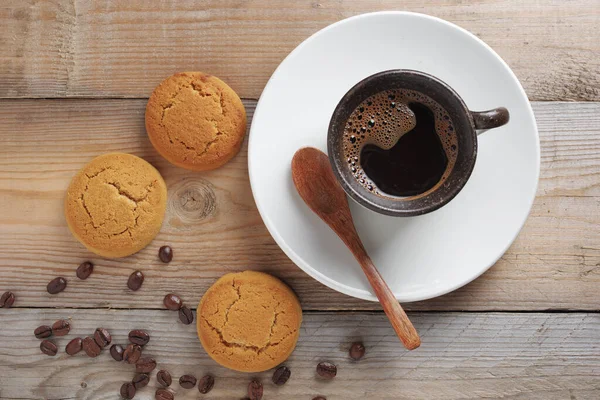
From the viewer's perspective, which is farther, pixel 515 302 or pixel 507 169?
pixel 515 302

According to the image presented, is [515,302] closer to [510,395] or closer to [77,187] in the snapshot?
[510,395]

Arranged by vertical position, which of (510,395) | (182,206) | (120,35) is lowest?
(510,395)

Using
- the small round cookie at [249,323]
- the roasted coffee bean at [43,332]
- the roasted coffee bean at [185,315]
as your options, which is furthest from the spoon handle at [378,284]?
the roasted coffee bean at [43,332]

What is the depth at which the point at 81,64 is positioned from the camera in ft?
4.86

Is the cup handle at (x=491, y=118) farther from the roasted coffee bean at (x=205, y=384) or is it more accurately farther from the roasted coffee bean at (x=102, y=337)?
the roasted coffee bean at (x=102, y=337)

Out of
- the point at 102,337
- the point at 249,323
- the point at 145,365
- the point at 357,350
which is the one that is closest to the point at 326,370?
the point at 357,350

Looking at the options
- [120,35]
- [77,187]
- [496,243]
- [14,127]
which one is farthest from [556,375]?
[14,127]

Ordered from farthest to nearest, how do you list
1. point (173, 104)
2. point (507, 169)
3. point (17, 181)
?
point (17, 181) → point (173, 104) → point (507, 169)

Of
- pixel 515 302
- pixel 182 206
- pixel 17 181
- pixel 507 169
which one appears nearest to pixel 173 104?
pixel 182 206

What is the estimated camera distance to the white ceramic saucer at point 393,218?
1.22 metres

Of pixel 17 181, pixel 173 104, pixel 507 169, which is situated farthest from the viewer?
pixel 17 181

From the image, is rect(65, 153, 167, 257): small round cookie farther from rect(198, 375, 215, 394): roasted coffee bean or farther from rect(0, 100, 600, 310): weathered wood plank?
rect(198, 375, 215, 394): roasted coffee bean

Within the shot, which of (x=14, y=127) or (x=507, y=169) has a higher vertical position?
(x=507, y=169)

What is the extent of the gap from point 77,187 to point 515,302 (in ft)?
3.71
